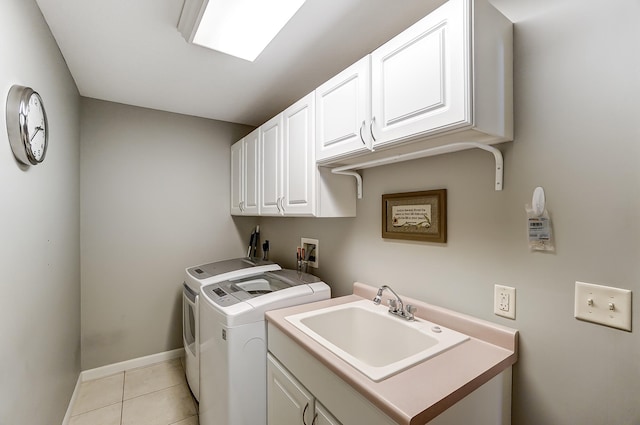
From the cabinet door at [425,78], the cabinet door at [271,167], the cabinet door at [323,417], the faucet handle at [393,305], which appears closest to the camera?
the cabinet door at [425,78]

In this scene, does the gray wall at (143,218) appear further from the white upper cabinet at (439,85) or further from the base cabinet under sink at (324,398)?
the white upper cabinet at (439,85)

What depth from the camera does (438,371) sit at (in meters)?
0.96

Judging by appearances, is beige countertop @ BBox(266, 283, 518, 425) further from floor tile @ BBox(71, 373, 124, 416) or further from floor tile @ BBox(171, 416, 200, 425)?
floor tile @ BBox(71, 373, 124, 416)

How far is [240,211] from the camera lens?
9.00ft

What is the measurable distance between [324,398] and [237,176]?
2165 millimetres

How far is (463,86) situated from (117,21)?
1.68 m

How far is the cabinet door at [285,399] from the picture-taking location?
1182 millimetres

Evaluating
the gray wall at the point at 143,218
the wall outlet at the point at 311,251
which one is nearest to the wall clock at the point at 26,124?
the gray wall at the point at 143,218

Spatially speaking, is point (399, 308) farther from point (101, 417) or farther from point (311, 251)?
point (101, 417)

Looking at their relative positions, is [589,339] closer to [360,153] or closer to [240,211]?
[360,153]

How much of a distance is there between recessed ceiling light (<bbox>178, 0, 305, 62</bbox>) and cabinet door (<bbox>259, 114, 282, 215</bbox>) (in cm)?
54

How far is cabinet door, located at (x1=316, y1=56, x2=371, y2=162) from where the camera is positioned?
4.23 feet

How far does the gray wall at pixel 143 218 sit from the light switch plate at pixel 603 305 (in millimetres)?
2750

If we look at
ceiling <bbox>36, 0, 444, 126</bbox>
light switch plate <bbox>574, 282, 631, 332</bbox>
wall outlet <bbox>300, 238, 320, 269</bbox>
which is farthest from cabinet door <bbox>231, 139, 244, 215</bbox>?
light switch plate <bbox>574, 282, 631, 332</bbox>
